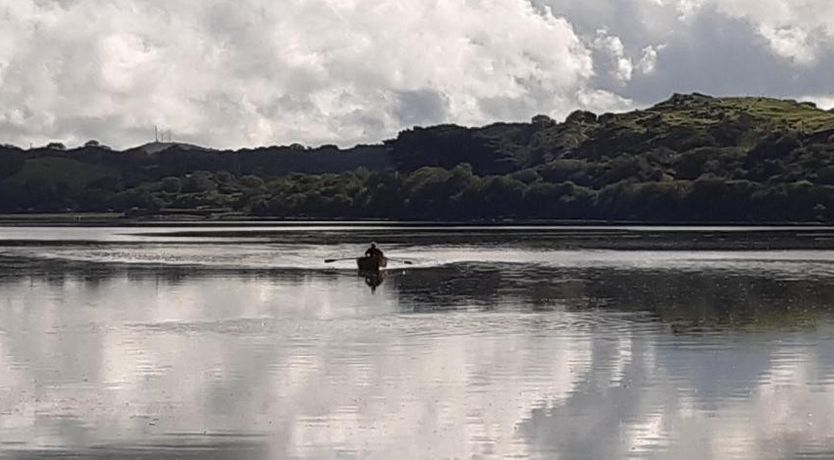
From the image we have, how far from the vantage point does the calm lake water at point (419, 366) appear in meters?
28.4

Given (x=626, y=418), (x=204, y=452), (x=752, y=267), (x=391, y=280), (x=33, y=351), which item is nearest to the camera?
Answer: (x=204, y=452)

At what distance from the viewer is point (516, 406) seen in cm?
3203

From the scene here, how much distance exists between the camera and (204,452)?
27172 mm

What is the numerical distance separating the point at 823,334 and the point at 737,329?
10.5ft

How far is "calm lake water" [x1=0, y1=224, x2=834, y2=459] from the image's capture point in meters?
28.4

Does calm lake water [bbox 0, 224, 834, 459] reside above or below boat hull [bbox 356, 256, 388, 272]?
below

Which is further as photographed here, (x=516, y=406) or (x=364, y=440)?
(x=516, y=406)

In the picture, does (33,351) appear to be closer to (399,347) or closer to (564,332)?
(399,347)

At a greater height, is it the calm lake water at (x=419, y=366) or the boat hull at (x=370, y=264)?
the boat hull at (x=370, y=264)

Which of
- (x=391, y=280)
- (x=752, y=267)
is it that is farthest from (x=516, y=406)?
(x=752, y=267)

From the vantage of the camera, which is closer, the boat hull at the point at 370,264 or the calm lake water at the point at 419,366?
the calm lake water at the point at 419,366

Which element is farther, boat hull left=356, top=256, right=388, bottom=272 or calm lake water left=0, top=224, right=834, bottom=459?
boat hull left=356, top=256, right=388, bottom=272

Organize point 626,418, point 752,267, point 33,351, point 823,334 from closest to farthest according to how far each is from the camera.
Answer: point 626,418 → point 33,351 → point 823,334 → point 752,267

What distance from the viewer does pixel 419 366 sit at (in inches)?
1538
